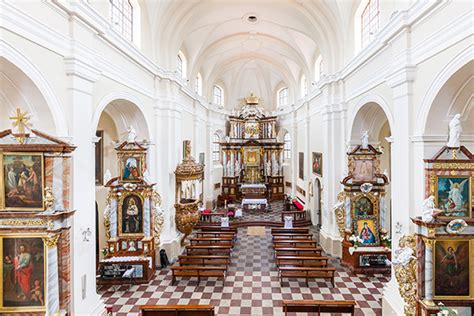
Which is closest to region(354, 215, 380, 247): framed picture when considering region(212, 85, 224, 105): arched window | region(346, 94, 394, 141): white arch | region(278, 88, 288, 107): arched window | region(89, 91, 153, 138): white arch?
region(346, 94, 394, 141): white arch

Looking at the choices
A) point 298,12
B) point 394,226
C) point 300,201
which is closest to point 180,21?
point 298,12

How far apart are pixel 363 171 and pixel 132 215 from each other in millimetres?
7950

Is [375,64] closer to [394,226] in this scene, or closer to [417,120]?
[417,120]

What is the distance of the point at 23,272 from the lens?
4.92 metres

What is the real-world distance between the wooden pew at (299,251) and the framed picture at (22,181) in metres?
7.76

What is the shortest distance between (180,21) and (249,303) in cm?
1017

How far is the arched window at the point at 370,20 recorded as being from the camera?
8.46 metres

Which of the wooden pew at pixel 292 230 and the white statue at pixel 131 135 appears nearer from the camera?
the white statue at pixel 131 135

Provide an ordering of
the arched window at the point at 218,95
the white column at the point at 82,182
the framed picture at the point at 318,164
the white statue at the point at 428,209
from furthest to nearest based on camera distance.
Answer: the arched window at the point at 218,95 → the framed picture at the point at 318,164 → the white column at the point at 82,182 → the white statue at the point at 428,209

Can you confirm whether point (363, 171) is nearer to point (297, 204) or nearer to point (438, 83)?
point (438, 83)

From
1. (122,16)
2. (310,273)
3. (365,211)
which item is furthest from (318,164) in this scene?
(122,16)

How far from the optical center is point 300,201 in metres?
18.0

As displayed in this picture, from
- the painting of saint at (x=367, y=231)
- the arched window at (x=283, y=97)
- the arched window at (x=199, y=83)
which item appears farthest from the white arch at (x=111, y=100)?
the arched window at (x=283, y=97)

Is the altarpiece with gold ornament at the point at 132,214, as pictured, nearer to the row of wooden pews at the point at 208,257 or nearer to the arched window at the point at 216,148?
the row of wooden pews at the point at 208,257
